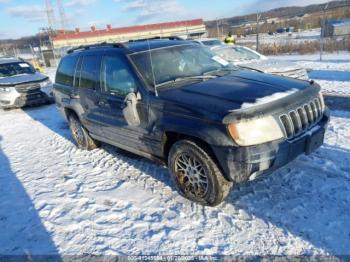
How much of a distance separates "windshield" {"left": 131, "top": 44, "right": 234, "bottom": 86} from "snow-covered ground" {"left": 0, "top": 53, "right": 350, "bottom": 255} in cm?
152

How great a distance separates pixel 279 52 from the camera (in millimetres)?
20234

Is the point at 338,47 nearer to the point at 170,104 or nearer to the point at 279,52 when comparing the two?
the point at 279,52

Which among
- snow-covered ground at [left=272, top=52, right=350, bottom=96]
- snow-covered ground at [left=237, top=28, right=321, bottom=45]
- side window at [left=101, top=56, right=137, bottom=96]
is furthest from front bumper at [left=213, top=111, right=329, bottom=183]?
snow-covered ground at [left=237, top=28, right=321, bottom=45]

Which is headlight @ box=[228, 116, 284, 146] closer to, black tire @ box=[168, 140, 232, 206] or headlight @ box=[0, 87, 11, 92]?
black tire @ box=[168, 140, 232, 206]

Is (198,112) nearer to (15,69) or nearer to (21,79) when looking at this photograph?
(21,79)

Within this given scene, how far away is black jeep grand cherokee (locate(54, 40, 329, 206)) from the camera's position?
3252mm

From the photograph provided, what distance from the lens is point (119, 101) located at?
4449 millimetres

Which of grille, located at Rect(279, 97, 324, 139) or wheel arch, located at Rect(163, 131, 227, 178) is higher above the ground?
grille, located at Rect(279, 97, 324, 139)

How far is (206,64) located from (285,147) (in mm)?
1918

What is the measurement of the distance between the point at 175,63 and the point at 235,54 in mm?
5724

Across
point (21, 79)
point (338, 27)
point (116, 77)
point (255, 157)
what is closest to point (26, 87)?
point (21, 79)

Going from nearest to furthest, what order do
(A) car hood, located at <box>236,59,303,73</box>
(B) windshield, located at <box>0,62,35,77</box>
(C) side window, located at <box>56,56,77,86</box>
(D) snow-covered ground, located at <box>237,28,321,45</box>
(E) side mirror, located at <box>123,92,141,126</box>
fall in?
(E) side mirror, located at <box>123,92,141,126</box>
(C) side window, located at <box>56,56,77,86</box>
(A) car hood, located at <box>236,59,303,73</box>
(B) windshield, located at <box>0,62,35,77</box>
(D) snow-covered ground, located at <box>237,28,321,45</box>

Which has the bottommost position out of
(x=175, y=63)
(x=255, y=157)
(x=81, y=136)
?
(x=81, y=136)

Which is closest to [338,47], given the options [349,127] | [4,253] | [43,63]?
[349,127]
